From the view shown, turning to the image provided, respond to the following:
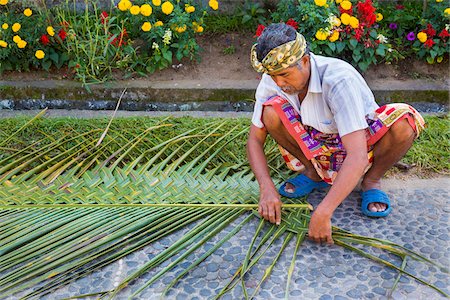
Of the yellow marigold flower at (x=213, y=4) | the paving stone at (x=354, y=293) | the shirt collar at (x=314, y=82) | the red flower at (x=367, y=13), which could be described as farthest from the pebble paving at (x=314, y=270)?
the yellow marigold flower at (x=213, y=4)

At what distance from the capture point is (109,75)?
4176 mm

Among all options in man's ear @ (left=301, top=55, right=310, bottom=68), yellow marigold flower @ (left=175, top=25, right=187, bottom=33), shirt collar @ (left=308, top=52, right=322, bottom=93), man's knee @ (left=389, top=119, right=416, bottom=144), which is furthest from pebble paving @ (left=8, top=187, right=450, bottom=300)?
yellow marigold flower @ (left=175, top=25, right=187, bottom=33)

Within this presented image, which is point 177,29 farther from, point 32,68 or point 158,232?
point 158,232

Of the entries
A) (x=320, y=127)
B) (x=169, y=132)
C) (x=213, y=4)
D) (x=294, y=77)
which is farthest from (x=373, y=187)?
(x=213, y=4)

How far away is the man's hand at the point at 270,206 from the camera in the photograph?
8.36 ft

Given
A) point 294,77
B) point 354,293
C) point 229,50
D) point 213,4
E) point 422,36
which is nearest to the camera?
point 354,293

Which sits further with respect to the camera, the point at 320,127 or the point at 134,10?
the point at 134,10

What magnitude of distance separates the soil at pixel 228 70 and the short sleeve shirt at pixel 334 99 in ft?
5.51

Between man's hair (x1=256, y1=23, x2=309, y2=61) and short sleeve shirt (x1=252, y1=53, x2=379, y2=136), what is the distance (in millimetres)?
203

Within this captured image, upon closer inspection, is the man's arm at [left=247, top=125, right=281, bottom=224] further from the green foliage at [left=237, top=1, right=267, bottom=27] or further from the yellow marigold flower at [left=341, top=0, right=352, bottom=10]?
the green foliage at [left=237, top=1, right=267, bottom=27]

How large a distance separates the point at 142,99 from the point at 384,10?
1878 millimetres

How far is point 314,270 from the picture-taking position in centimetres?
233

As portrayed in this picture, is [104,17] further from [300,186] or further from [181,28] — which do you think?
[300,186]

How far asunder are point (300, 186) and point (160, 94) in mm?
1629
